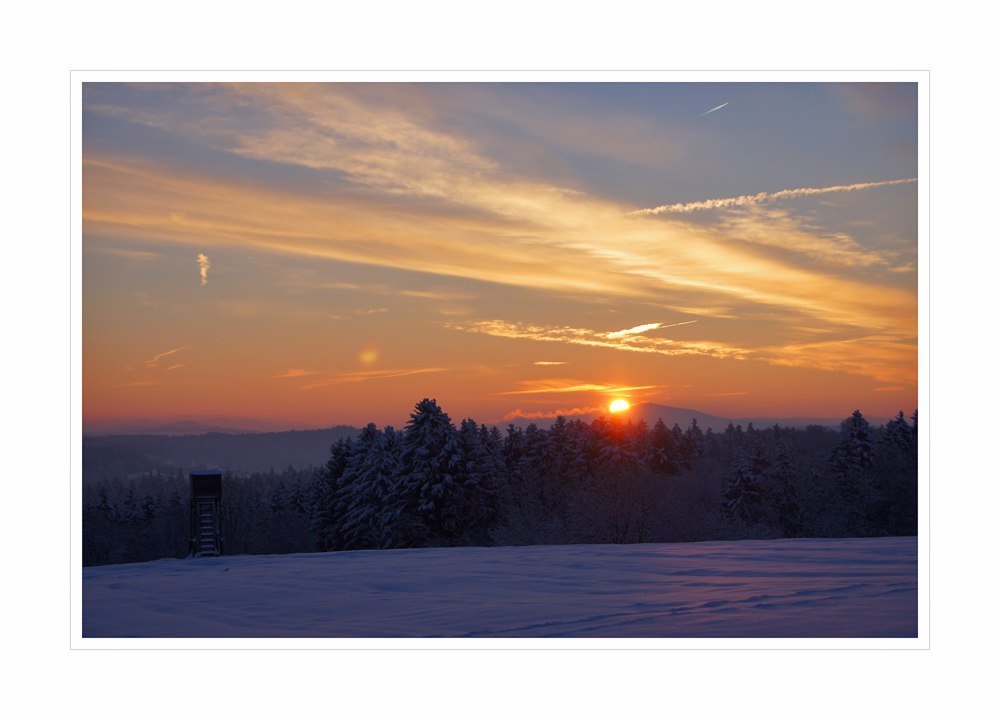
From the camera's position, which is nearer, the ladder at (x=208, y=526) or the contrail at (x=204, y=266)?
the contrail at (x=204, y=266)

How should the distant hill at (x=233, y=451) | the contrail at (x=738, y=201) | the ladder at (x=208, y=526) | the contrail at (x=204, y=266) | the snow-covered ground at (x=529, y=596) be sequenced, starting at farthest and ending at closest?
the distant hill at (x=233, y=451), the ladder at (x=208, y=526), the contrail at (x=204, y=266), the contrail at (x=738, y=201), the snow-covered ground at (x=529, y=596)

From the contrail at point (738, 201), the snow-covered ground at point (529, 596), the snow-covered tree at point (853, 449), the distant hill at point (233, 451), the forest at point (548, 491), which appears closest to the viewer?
the snow-covered ground at point (529, 596)

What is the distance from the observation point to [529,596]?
5.36m

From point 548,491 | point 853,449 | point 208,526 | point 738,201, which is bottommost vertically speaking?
point 548,491

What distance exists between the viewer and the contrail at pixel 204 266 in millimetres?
10508

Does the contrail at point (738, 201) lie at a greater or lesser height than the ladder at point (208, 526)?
greater

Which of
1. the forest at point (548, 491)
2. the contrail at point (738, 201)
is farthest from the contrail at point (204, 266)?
the forest at point (548, 491)

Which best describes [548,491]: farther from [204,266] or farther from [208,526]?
[204,266]

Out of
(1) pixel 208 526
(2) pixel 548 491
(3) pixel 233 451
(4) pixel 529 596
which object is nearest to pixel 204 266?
(1) pixel 208 526

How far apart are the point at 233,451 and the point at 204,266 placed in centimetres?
1991

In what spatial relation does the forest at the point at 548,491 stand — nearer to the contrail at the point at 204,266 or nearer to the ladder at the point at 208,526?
the ladder at the point at 208,526

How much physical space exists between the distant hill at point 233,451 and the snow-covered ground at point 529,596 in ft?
51.0
